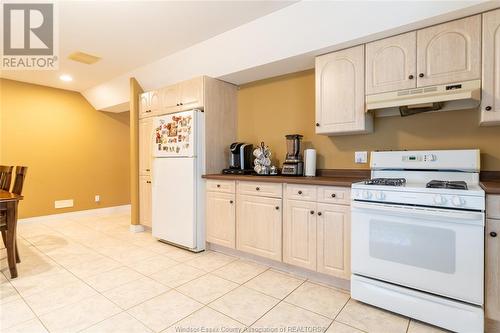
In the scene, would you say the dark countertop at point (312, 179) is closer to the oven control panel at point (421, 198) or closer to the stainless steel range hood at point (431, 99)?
the oven control panel at point (421, 198)

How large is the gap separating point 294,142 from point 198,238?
156cm

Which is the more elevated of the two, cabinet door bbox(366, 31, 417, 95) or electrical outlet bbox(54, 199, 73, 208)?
cabinet door bbox(366, 31, 417, 95)

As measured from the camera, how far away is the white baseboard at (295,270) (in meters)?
2.27

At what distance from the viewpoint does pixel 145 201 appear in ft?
13.0

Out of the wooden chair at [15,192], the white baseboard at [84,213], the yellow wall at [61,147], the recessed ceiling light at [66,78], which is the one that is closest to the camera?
the wooden chair at [15,192]

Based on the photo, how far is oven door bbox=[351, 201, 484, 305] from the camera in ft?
5.28

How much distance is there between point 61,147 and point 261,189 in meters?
4.17

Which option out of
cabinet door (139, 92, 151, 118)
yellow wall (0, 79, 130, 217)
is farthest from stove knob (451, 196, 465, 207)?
yellow wall (0, 79, 130, 217)

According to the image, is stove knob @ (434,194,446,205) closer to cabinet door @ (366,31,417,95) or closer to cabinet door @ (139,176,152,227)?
cabinet door @ (366,31,417,95)

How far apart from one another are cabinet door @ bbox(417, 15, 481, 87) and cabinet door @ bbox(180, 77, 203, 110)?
2.19m

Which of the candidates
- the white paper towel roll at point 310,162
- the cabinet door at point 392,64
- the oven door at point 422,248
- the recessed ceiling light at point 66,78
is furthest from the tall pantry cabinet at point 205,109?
the oven door at point 422,248

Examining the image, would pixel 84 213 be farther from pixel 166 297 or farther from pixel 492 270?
pixel 492 270

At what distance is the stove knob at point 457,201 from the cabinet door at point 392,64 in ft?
3.01

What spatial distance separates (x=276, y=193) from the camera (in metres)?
2.55
